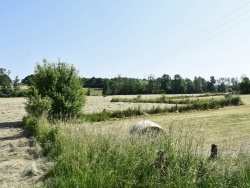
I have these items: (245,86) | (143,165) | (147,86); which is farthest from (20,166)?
(147,86)

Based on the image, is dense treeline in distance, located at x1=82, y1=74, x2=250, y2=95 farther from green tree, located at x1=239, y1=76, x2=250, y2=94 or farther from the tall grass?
the tall grass

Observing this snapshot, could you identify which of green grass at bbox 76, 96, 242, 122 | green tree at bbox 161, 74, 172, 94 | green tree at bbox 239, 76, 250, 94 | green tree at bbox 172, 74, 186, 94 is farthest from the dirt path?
green tree at bbox 172, 74, 186, 94

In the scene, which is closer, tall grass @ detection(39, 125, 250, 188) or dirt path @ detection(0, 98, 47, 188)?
tall grass @ detection(39, 125, 250, 188)

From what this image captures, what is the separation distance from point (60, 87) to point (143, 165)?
60.4 feet

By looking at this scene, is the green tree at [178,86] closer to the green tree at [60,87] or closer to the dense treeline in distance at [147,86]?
the dense treeline in distance at [147,86]

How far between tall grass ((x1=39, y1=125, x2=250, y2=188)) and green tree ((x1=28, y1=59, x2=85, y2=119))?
51.5 feet

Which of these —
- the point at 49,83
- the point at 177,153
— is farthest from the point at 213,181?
the point at 49,83

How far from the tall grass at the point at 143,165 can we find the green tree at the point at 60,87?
51.5ft

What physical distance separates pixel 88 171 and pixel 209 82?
5158 inches

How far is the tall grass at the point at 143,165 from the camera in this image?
5.73 metres

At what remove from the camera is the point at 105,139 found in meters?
7.66

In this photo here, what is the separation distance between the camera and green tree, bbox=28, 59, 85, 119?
2303cm

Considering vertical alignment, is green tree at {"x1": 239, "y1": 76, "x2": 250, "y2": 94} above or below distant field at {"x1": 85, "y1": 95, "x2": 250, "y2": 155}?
above

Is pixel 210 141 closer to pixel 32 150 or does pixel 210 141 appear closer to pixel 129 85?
pixel 32 150
